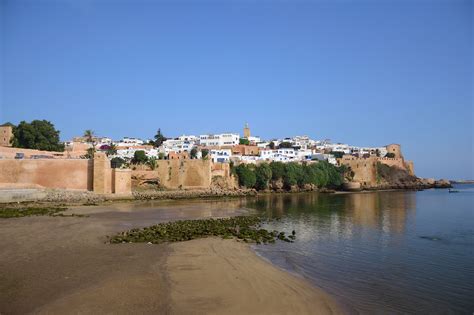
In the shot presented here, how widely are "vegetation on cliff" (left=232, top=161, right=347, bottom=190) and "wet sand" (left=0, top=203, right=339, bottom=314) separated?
36.1m

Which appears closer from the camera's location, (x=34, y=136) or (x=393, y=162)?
(x=34, y=136)

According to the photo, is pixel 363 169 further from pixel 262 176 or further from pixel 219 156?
pixel 219 156

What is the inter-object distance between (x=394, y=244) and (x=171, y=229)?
30.1 feet

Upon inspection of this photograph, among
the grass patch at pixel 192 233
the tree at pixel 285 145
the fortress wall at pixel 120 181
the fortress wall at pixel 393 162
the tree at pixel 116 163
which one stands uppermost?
the tree at pixel 285 145

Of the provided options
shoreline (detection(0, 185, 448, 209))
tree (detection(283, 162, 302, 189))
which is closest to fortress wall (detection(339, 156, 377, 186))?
tree (detection(283, 162, 302, 189))

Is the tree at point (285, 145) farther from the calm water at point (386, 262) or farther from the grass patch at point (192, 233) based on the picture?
the grass patch at point (192, 233)

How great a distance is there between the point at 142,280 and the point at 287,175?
148ft

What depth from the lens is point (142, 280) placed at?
354 inches

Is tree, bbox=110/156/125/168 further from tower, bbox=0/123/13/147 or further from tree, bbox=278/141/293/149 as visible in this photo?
tree, bbox=278/141/293/149


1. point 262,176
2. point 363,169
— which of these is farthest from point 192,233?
point 363,169

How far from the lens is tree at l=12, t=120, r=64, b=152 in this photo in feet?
145

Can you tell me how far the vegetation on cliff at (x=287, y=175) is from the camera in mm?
50625

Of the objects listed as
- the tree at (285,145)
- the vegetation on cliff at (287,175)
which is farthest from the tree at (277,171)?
the tree at (285,145)

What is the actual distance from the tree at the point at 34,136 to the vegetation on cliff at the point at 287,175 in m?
22.4
